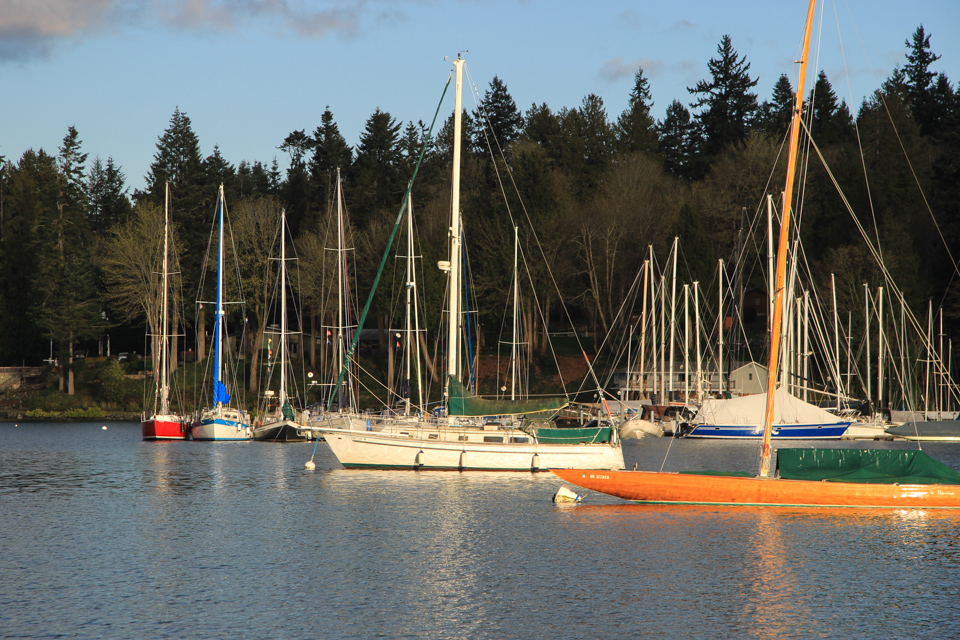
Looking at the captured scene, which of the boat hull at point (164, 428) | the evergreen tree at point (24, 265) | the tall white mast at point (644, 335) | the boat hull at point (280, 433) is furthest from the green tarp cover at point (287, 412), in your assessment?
the evergreen tree at point (24, 265)

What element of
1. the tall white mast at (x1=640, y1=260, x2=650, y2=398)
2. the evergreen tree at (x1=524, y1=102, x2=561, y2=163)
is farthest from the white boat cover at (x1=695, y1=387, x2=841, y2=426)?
the evergreen tree at (x1=524, y1=102, x2=561, y2=163)

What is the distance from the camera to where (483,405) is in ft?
125

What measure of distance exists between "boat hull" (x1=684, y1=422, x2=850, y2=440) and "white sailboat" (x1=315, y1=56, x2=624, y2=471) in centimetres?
2380

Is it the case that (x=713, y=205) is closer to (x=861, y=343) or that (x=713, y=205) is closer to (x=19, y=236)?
(x=861, y=343)

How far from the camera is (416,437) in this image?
38.9m

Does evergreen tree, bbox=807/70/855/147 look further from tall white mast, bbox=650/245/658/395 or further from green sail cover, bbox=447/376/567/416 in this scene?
green sail cover, bbox=447/376/567/416

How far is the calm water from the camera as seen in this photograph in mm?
18016

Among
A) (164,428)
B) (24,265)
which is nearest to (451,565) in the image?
(164,428)

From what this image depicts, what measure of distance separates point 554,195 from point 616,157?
26.8 meters

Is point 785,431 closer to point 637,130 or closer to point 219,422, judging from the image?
point 219,422

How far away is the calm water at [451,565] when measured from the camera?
59.1 feet

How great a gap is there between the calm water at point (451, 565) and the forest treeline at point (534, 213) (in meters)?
41.5

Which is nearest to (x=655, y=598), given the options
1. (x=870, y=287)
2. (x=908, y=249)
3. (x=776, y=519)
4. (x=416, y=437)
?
(x=776, y=519)

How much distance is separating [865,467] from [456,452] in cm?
1597
